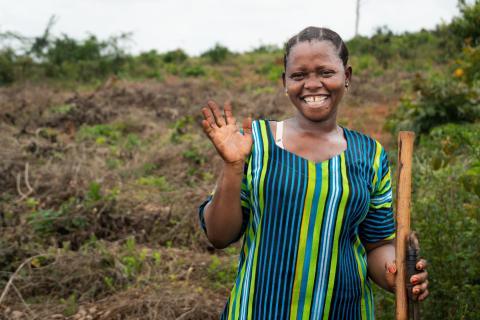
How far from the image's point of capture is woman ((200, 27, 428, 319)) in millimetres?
1426

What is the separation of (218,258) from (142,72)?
12695 millimetres

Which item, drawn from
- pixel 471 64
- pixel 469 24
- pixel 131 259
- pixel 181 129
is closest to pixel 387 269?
pixel 131 259

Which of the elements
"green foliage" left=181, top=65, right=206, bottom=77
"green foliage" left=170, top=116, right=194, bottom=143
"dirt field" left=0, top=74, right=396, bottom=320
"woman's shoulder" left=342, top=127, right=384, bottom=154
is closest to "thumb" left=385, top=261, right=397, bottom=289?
"woman's shoulder" left=342, top=127, right=384, bottom=154

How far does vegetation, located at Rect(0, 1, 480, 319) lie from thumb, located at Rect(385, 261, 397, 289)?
2.96ft

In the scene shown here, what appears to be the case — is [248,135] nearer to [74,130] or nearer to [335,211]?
[335,211]

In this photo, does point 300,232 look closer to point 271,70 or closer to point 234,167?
point 234,167

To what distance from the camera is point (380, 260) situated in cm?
156

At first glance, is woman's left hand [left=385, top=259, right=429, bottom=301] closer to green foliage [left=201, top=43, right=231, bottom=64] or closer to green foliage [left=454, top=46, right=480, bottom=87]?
green foliage [left=454, top=46, right=480, bottom=87]

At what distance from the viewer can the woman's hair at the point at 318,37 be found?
1505mm

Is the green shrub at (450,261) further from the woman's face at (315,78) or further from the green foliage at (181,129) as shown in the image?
the green foliage at (181,129)

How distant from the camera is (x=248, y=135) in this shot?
145 cm

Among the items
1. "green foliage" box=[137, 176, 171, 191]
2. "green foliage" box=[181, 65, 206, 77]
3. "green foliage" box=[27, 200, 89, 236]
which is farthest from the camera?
"green foliage" box=[181, 65, 206, 77]

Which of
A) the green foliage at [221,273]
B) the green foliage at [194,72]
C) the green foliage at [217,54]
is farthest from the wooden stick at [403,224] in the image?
the green foliage at [217,54]

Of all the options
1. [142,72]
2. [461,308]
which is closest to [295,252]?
[461,308]
